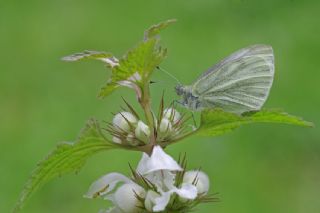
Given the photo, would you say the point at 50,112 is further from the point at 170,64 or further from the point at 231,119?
the point at 231,119

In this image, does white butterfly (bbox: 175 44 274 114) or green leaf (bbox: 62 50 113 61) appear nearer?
green leaf (bbox: 62 50 113 61)

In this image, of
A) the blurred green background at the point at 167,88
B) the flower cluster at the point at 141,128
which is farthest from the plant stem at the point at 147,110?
the blurred green background at the point at 167,88

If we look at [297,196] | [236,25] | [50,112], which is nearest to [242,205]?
[297,196]

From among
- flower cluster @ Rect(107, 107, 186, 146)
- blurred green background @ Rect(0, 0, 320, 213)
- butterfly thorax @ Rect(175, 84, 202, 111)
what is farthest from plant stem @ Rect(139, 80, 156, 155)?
blurred green background @ Rect(0, 0, 320, 213)

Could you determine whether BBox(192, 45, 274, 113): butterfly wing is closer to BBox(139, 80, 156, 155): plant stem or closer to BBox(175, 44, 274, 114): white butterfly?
BBox(175, 44, 274, 114): white butterfly

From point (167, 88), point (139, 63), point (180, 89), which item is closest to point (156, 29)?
point (139, 63)

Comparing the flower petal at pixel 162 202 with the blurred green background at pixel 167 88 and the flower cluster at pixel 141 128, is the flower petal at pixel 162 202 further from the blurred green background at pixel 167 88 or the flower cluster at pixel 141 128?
the blurred green background at pixel 167 88

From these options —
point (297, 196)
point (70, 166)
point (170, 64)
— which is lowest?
point (297, 196)
